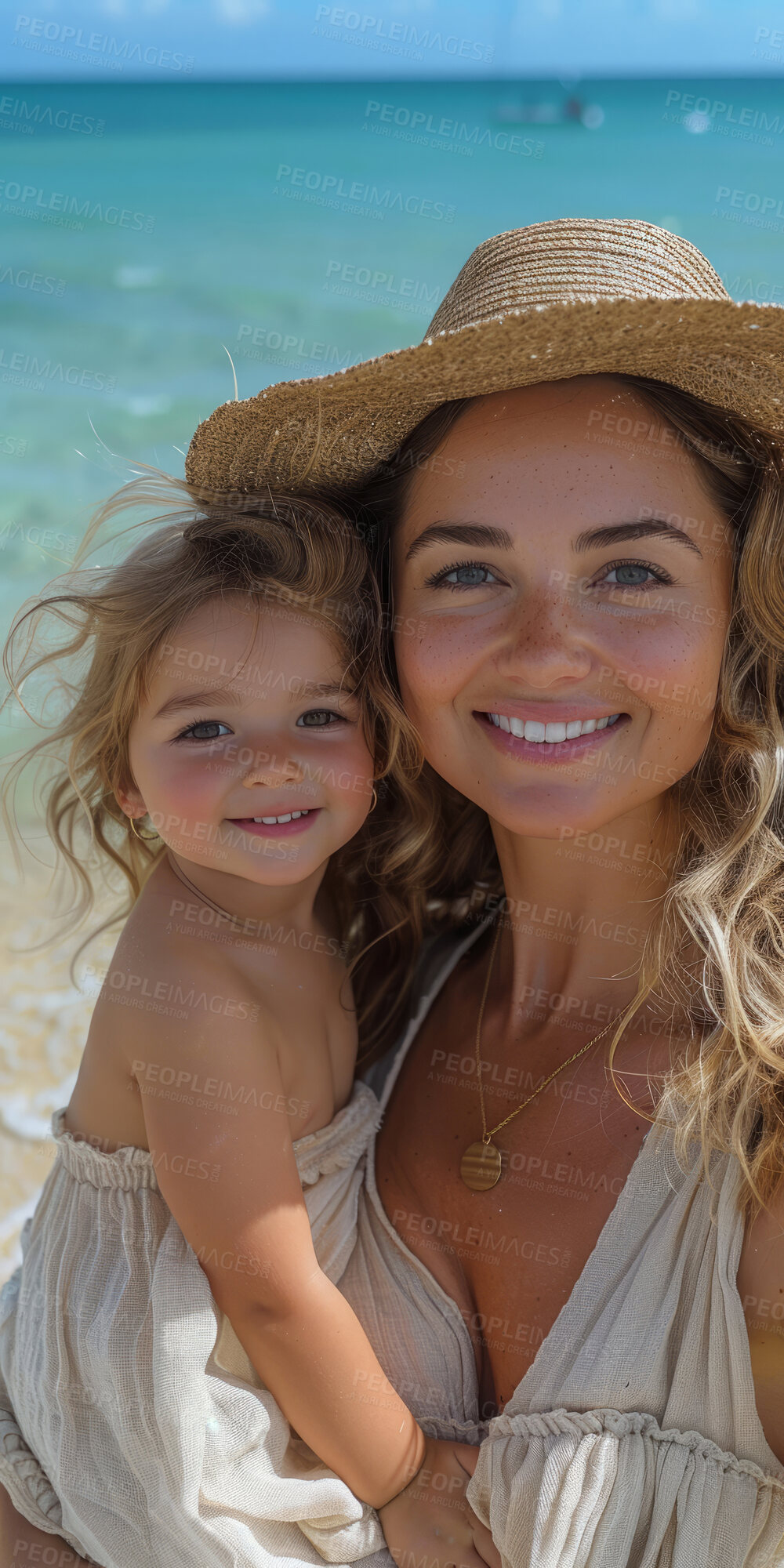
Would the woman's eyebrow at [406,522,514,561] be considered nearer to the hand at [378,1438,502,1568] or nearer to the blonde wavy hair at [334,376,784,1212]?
the blonde wavy hair at [334,376,784,1212]

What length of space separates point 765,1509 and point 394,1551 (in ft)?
1.93

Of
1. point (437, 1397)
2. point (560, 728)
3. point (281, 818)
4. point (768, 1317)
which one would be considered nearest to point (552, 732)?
point (560, 728)

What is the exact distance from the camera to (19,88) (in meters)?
33.8

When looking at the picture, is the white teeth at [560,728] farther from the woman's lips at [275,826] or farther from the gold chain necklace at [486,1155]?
the gold chain necklace at [486,1155]

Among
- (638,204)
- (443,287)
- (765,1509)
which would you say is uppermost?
(638,204)

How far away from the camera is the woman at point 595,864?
63.8 inches

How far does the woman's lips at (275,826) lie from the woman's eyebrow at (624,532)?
697 millimetres

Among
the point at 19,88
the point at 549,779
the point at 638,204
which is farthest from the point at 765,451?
the point at 19,88

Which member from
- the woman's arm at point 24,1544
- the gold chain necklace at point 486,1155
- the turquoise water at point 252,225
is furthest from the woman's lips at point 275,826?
the woman's arm at point 24,1544

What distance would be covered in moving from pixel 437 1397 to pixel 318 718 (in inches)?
46.6

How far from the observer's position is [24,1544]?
2.08 metres

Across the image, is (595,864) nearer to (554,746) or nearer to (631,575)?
(554,746)

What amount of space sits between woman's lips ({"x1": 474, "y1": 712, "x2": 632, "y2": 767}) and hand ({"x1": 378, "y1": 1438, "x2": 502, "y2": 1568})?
1098mm

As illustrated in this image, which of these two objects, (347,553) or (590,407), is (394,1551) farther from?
(590,407)
